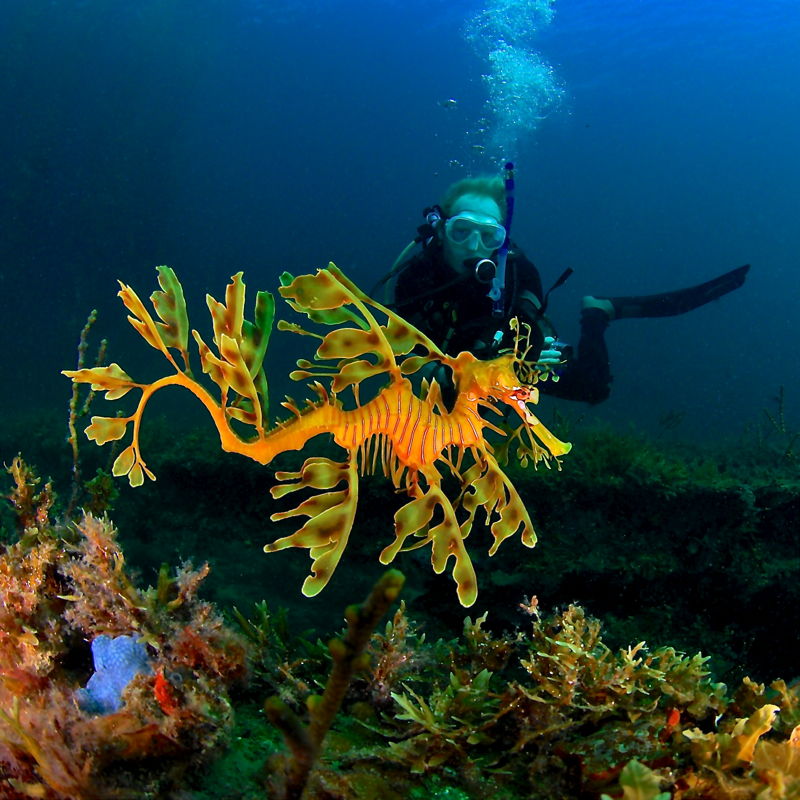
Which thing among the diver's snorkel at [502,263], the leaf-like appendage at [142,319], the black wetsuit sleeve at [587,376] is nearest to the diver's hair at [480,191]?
the diver's snorkel at [502,263]

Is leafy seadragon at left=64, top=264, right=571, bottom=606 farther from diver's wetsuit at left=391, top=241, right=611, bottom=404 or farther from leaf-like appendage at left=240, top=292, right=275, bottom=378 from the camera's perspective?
diver's wetsuit at left=391, top=241, right=611, bottom=404

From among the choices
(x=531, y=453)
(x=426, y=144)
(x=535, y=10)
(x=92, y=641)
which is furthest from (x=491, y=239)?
(x=426, y=144)

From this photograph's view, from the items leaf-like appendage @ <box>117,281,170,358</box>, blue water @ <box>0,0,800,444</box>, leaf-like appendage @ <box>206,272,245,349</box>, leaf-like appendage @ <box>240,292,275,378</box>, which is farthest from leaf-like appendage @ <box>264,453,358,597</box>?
blue water @ <box>0,0,800,444</box>

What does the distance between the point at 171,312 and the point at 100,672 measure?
4.52 feet

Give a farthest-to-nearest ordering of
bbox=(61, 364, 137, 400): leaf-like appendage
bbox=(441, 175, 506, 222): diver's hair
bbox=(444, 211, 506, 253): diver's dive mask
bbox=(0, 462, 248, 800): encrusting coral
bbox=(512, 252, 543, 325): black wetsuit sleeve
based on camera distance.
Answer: bbox=(441, 175, 506, 222): diver's hair
bbox=(444, 211, 506, 253): diver's dive mask
bbox=(512, 252, 543, 325): black wetsuit sleeve
bbox=(61, 364, 137, 400): leaf-like appendage
bbox=(0, 462, 248, 800): encrusting coral

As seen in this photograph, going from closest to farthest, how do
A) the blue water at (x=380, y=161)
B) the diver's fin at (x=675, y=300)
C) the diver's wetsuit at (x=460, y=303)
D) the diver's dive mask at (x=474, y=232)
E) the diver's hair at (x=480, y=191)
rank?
the diver's wetsuit at (x=460, y=303)
the diver's dive mask at (x=474, y=232)
the diver's hair at (x=480, y=191)
the diver's fin at (x=675, y=300)
the blue water at (x=380, y=161)

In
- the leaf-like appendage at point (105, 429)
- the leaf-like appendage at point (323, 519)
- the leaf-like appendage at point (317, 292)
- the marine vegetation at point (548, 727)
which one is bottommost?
the marine vegetation at point (548, 727)

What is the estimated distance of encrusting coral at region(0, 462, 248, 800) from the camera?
1.37 m

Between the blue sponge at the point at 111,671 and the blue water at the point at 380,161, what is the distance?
10.2 metres

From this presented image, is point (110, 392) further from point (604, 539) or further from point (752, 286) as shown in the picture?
point (752, 286)

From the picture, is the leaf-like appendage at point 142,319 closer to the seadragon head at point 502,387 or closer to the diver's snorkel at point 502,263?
the seadragon head at point 502,387

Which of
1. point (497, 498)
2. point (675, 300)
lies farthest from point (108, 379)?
point (675, 300)

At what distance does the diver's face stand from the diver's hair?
206mm

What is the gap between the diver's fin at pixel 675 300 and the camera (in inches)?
352
